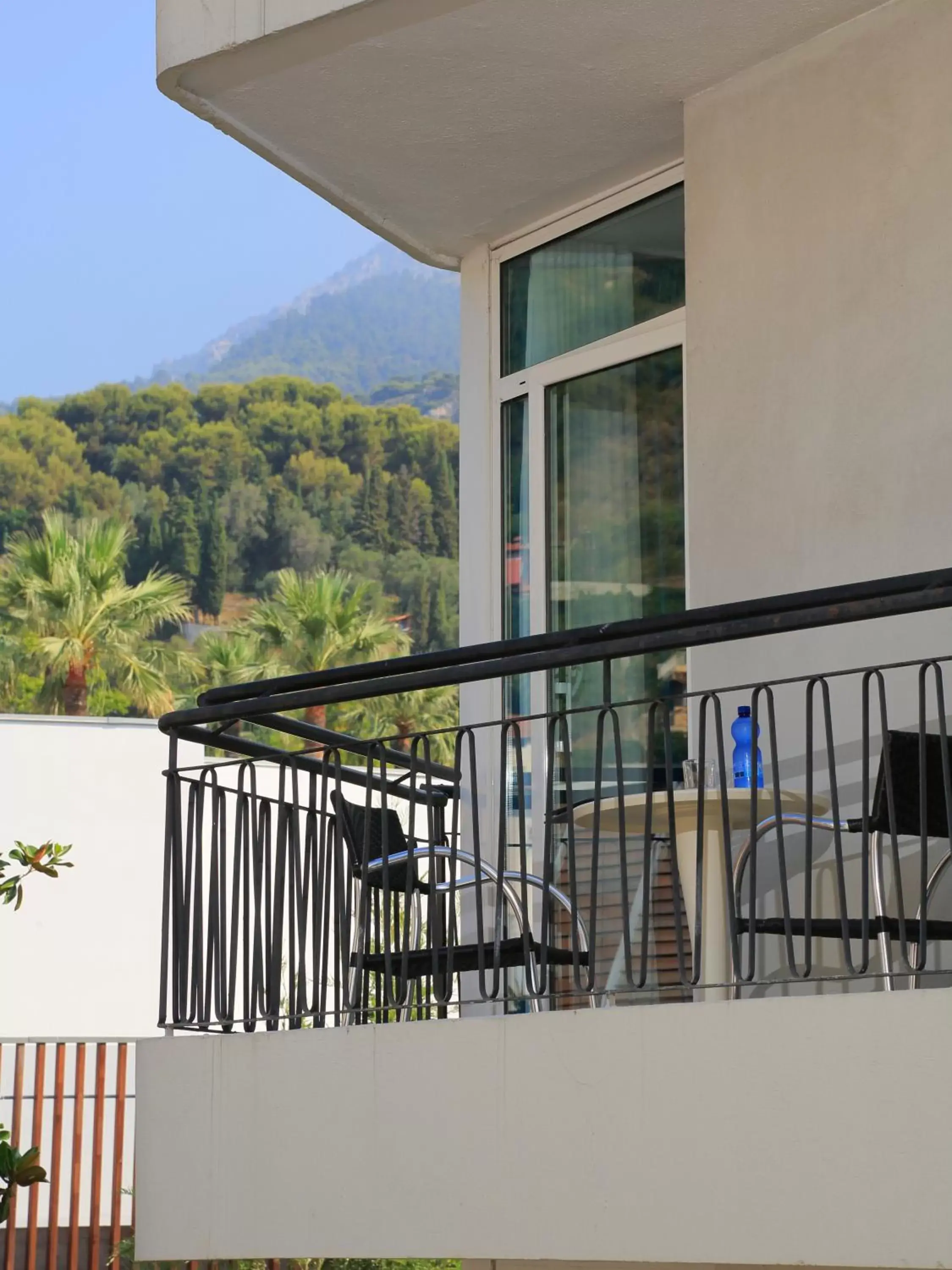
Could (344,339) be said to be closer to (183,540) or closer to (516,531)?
(183,540)

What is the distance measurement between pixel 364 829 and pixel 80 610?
25055 mm

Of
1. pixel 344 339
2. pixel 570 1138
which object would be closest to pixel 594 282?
pixel 570 1138

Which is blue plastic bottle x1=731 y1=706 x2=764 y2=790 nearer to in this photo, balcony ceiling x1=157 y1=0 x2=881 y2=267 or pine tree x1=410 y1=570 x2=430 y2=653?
balcony ceiling x1=157 y1=0 x2=881 y2=267

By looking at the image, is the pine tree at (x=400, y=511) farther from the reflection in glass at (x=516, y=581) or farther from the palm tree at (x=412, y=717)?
the reflection in glass at (x=516, y=581)

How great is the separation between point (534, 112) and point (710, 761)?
2.59 m

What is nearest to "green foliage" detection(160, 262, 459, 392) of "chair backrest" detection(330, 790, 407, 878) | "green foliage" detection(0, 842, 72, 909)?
"green foliage" detection(0, 842, 72, 909)

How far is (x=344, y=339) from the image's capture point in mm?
101312

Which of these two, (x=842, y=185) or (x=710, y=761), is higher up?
(x=842, y=185)

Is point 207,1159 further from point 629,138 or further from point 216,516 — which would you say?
point 216,516

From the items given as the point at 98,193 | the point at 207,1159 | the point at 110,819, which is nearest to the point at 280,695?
the point at 207,1159

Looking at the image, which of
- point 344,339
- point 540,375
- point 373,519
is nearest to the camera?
point 540,375

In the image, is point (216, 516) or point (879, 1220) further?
point (216, 516)

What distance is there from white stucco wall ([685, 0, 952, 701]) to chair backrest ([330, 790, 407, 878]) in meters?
1.21

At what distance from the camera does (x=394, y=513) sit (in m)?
61.2
